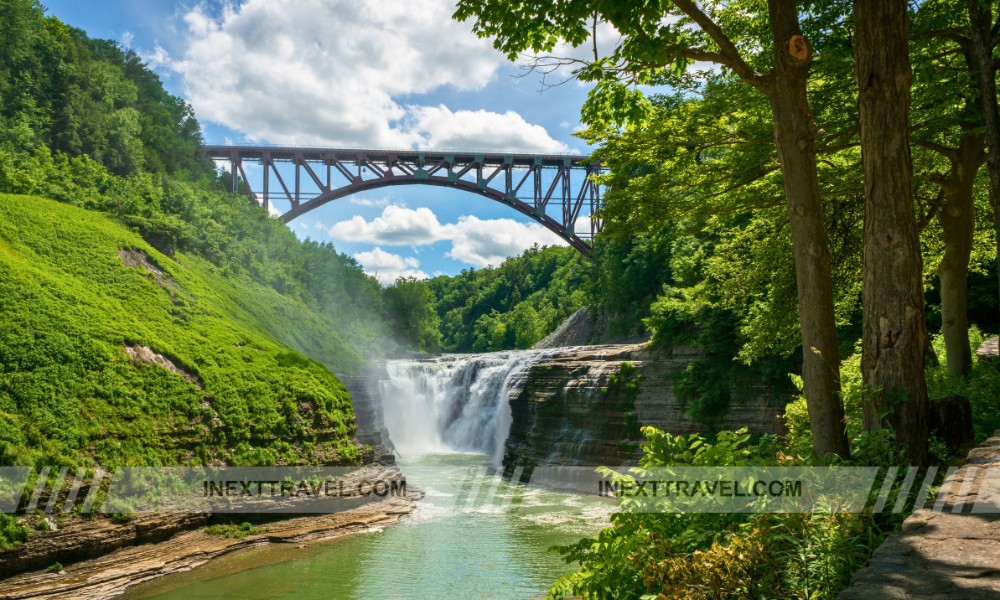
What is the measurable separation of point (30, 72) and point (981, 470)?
3249cm

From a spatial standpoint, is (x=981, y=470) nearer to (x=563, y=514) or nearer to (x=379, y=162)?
(x=563, y=514)

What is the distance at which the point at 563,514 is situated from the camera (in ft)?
48.5

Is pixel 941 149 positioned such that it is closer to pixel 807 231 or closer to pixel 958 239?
pixel 958 239

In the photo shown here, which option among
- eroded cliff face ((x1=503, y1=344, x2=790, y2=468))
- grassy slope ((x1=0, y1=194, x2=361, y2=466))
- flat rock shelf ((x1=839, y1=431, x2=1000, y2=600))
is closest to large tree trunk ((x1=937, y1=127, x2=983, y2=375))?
flat rock shelf ((x1=839, y1=431, x2=1000, y2=600))

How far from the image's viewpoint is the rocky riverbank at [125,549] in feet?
31.0

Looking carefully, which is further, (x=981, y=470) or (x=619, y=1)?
(x=619, y=1)

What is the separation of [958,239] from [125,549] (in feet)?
39.6

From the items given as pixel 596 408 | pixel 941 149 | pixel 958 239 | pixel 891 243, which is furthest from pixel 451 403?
pixel 891 243

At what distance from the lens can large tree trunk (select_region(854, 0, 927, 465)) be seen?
14.9 feet

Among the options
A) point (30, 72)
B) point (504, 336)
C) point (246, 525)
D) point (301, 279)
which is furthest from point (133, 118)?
point (504, 336)

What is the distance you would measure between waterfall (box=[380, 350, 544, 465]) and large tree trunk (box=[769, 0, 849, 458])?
61.4 feet

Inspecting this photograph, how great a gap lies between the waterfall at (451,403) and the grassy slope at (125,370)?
8573 mm

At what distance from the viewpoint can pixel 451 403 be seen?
27312mm

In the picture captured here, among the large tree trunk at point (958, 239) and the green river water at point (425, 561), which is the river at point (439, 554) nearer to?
the green river water at point (425, 561)
